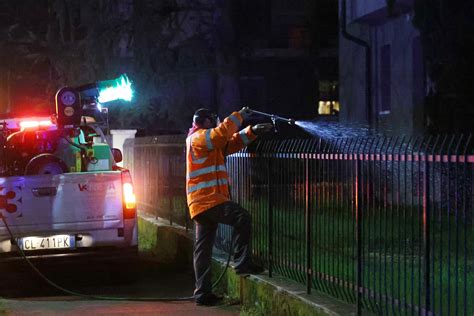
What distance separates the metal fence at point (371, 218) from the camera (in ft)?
14.8

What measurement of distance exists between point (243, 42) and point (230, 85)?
1240 mm

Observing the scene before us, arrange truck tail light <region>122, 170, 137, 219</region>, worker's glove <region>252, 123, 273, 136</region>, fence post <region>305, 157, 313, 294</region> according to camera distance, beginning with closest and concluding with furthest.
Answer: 1. fence post <region>305, 157, 313, 294</region>
2. worker's glove <region>252, 123, 273, 136</region>
3. truck tail light <region>122, 170, 137, 219</region>

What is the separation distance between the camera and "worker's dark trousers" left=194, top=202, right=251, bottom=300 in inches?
279

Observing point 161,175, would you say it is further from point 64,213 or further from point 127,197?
point 64,213

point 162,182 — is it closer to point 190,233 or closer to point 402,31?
point 190,233

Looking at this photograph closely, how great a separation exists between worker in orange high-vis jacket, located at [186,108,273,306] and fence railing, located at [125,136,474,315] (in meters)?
0.29

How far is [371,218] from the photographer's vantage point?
17.8ft

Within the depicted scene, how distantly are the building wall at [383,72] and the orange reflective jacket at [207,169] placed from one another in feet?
27.9

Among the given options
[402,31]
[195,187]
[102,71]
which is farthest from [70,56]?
[195,187]

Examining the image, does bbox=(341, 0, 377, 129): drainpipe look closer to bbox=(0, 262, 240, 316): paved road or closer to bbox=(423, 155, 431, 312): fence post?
bbox=(0, 262, 240, 316): paved road

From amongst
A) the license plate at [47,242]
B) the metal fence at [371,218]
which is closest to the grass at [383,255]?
the metal fence at [371,218]

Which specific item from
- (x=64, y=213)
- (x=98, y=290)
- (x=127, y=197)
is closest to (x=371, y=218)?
(x=127, y=197)

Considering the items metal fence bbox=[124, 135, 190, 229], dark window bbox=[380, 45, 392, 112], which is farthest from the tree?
metal fence bbox=[124, 135, 190, 229]

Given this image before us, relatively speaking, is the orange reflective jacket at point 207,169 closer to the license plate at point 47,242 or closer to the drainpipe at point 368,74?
the license plate at point 47,242
